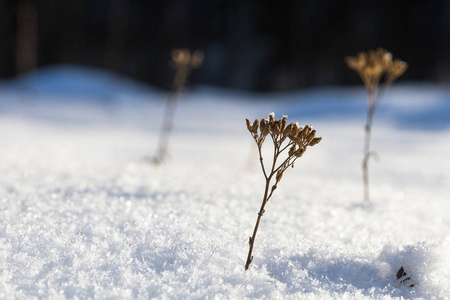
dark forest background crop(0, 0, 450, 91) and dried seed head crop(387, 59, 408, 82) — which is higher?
dark forest background crop(0, 0, 450, 91)

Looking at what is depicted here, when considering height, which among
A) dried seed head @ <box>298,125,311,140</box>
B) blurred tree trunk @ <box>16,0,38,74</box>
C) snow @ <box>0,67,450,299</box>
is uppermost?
blurred tree trunk @ <box>16,0,38,74</box>

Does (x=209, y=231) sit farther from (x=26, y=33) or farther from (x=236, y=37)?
(x=236, y=37)

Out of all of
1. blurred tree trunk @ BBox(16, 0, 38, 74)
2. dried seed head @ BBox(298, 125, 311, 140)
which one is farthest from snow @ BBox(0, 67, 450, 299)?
blurred tree trunk @ BBox(16, 0, 38, 74)

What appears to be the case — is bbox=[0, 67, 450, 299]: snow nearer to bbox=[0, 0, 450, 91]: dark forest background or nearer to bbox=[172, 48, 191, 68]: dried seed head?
bbox=[172, 48, 191, 68]: dried seed head

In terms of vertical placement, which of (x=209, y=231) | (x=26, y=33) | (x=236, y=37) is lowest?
(x=209, y=231)

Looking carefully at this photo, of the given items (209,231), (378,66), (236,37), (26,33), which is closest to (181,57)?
(378,66)

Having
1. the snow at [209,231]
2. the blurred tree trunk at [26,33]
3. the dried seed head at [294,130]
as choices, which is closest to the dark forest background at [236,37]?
the blurred tree trunk at [26,33]

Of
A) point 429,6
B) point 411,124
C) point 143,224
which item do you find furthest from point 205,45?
point 143,224
